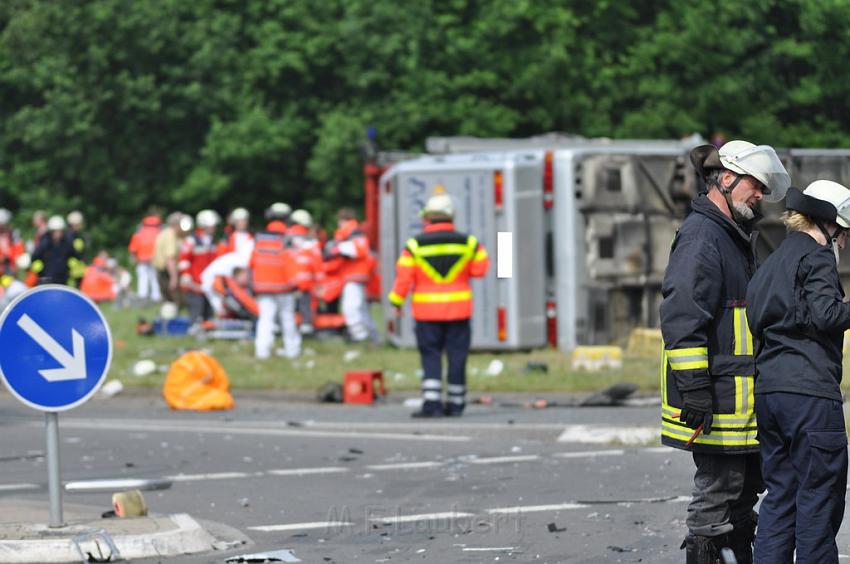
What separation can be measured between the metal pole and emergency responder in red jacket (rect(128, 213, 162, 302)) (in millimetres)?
24399

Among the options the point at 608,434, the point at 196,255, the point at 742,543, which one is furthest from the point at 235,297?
the point at 742,543

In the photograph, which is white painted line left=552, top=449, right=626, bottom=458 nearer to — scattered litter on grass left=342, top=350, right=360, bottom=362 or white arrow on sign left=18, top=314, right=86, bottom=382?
white arrow on sign left=18, top=314, right=86, bottom=382

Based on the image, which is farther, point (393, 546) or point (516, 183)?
point (516, 183)

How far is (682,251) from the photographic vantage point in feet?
22.8

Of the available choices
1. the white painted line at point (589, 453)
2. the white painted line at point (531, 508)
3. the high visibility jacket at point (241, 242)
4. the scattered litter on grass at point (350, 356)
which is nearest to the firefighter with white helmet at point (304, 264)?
the high visibility jacket at point (241, 242)

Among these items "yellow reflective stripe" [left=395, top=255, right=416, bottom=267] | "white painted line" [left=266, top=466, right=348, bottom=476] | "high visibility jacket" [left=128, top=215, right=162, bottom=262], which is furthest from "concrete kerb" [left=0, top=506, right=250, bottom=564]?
"high visibility jacket" [left=128, top=215, right=162, bottom=262]

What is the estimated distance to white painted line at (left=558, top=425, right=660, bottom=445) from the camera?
12.8 meters

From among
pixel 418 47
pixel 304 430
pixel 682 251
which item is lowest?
pixel 304 430

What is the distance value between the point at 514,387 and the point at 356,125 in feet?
89.7

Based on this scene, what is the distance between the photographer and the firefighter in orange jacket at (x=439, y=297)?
14.8 meters

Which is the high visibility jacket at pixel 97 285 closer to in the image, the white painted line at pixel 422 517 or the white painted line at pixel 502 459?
the white painted line at pixel 502 459

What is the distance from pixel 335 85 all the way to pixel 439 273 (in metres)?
32.8

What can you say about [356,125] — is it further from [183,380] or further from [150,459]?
[150,459]

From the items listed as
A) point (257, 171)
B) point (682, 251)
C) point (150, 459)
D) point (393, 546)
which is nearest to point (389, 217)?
point (150, 459)
